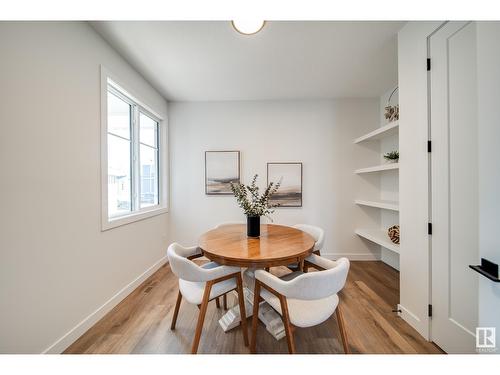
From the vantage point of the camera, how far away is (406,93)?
168cm

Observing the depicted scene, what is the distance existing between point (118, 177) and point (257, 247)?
6.03ft

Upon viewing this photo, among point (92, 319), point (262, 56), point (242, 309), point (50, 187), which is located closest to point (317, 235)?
point (242, 309)

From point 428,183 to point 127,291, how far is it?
306cm

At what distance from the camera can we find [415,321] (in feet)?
5.28

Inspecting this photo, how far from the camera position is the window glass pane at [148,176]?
2.72 metres

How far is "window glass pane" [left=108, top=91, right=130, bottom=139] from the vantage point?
2125 millimetres

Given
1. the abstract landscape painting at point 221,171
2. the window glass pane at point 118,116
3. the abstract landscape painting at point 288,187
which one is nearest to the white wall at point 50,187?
the window glass pane at point 118,116

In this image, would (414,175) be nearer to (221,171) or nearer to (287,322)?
(287,322)

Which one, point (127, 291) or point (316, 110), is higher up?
point (316, 110)

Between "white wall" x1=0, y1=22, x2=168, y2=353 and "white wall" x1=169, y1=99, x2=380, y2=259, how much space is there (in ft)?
4.52

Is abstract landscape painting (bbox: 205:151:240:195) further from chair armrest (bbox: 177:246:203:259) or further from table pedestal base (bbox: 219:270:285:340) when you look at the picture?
table pedestal base (bbox: 219:270:285:340)

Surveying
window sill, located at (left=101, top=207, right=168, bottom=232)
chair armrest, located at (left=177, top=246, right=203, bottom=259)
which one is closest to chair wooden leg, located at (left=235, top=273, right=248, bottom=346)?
chair armrest, located at (left=177, top=246, right=203, bottom=259)
